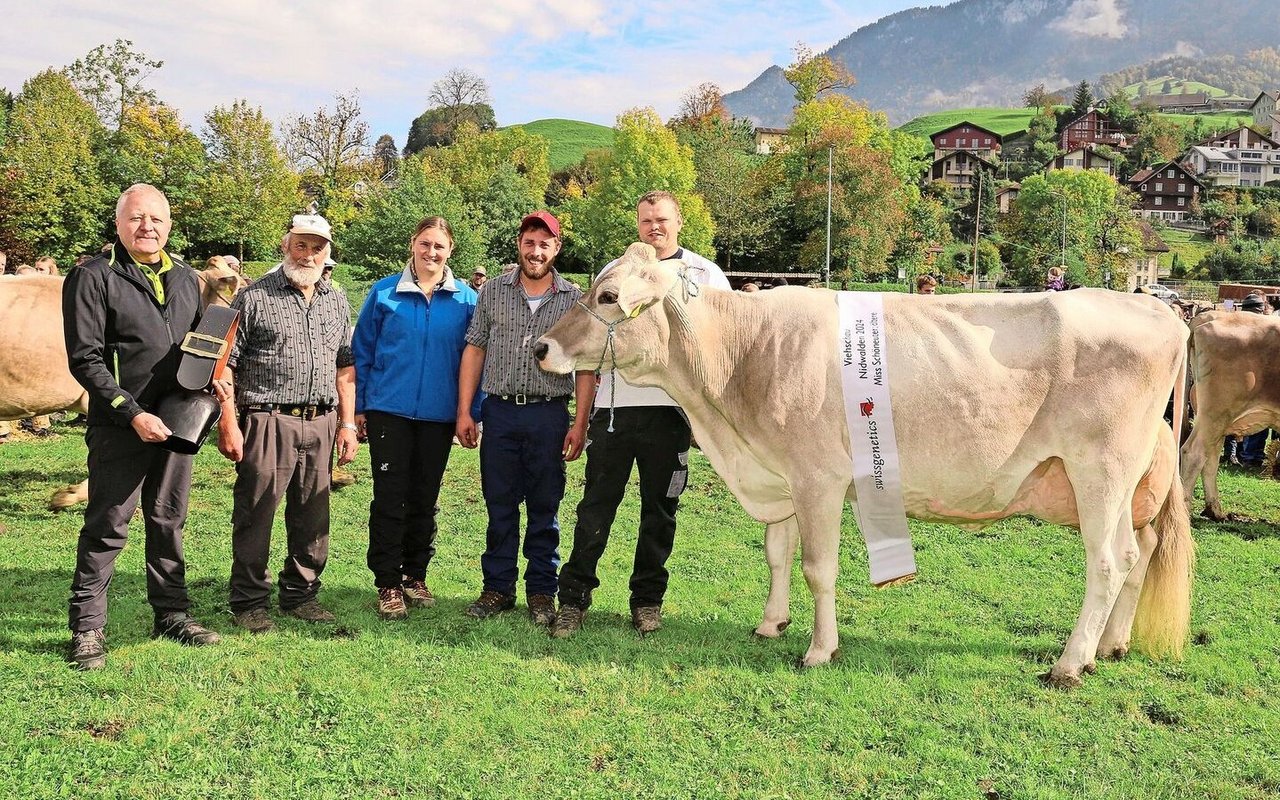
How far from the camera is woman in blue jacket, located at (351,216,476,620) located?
6520mm

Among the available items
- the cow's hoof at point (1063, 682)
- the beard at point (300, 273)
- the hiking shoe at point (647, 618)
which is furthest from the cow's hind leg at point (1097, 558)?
the beard at point (300, 273)

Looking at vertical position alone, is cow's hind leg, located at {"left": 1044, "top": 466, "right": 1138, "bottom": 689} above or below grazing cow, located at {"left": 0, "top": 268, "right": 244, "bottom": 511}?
below

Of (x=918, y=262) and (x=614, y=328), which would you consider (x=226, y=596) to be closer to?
(x=614, y=328)

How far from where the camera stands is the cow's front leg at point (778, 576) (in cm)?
651

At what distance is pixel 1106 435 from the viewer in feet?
18.2

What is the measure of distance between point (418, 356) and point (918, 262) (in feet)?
250

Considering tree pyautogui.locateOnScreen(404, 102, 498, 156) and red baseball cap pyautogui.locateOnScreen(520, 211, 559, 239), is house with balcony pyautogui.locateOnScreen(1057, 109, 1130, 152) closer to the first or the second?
tree pyautogui.locateOnScreen(404, 102, 498, 156)

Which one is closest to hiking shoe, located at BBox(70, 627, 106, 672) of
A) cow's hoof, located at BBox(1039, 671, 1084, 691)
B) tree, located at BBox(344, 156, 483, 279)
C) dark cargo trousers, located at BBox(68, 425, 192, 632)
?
dark cargo trousers, located at BBox(68, 425, 192, 632)

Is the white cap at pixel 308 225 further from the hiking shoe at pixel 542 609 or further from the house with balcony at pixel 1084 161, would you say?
the house with balcony at pixel 1084 161

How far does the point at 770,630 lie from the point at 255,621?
355 centimetres

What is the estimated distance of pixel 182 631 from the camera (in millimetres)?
6012

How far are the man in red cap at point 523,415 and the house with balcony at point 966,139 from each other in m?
171

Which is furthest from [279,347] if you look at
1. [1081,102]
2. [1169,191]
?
[1081,102]

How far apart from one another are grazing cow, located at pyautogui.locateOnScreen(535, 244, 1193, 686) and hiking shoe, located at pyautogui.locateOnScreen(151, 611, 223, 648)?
112 inches
